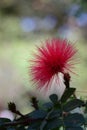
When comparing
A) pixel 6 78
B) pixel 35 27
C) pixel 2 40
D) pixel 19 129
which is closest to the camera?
pixel 19 129

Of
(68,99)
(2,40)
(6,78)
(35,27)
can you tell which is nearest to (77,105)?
(68,99)

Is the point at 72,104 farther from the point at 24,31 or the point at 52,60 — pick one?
the point at 24,31

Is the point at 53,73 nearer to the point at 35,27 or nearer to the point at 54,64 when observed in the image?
the point at 54,64

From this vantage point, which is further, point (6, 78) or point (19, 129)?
point (6, 78)

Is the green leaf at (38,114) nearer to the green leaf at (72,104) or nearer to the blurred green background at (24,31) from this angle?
the green leaf at (72,104)

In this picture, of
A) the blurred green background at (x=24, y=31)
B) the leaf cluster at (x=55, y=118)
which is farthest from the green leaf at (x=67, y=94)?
the blurred green background at (x=24, y=31)
